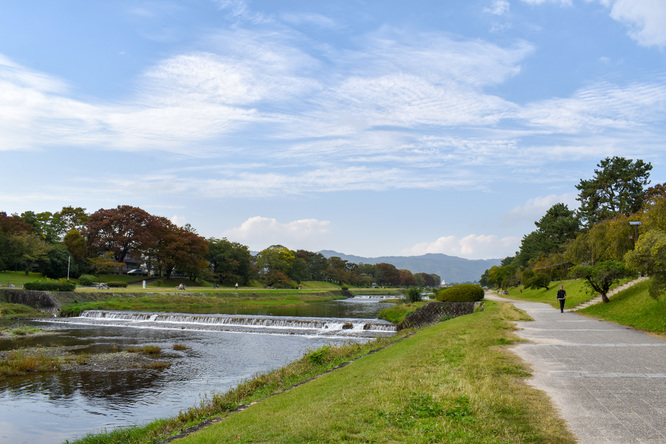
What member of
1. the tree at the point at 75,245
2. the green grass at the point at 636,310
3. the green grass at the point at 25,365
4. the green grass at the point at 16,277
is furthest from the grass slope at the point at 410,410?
the tree at the point at 75,245

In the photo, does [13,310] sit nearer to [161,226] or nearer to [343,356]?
[343,356]

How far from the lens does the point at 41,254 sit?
2381 inches

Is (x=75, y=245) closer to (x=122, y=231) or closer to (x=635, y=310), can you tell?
(x=122, y=231)

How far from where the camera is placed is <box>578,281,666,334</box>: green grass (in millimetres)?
18594

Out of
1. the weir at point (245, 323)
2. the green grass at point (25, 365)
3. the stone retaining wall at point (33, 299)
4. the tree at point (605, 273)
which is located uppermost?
the tree at point (605, 273)

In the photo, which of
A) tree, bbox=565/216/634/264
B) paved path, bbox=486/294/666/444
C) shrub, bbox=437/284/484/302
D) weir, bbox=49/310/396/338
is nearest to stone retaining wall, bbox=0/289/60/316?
weir, bbox=49/310/396/338

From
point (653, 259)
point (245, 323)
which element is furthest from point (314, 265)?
point (653, 259)

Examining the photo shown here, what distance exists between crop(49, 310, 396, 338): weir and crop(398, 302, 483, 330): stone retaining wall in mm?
1185

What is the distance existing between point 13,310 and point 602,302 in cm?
4364

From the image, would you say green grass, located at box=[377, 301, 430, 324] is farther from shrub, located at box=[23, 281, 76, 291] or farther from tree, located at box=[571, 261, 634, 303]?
shrub, located at box=[23, 281, 76, 291]

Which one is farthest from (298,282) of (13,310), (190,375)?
(190,375)

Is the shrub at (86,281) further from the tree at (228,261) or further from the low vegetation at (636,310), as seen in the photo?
the low vegetation at (636,310)

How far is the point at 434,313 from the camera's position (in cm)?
3016

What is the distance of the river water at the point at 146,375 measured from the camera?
1162cm
